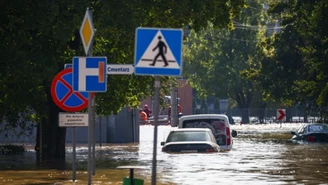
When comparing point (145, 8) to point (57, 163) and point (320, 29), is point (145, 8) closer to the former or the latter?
point (57, 163)

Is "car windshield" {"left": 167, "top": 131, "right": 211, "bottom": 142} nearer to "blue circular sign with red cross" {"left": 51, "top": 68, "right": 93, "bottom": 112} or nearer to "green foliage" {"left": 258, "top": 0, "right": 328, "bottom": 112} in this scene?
"blue circular sign with red cross" {"left": 51, "top": 68, "right": 93, "bottom": 112}

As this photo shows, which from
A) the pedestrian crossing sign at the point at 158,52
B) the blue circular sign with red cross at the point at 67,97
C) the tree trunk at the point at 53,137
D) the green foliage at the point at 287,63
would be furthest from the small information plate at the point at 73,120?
the green foliage at the point at 287,63

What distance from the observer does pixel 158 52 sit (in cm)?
1389

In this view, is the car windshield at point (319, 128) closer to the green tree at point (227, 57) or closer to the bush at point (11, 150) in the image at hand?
the bush at point (11, 150)

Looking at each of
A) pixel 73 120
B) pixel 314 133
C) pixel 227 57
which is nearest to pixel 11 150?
pixel 314 133

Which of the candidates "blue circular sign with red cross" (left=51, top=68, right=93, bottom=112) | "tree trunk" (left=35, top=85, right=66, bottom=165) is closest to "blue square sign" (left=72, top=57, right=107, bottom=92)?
"blue circular sign with red cross" (left=51, top=68, right=93, bottom=112)

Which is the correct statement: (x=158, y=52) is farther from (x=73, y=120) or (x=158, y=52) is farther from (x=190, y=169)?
(x=190, y=169)

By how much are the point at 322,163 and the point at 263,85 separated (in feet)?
Result: 127

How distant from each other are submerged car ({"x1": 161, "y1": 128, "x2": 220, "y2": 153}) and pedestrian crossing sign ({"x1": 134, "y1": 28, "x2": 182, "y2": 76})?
51.0ft

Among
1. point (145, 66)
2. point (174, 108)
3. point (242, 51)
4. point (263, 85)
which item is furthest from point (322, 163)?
point (242, 51)

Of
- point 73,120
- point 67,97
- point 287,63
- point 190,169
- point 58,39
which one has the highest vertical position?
point 287,63

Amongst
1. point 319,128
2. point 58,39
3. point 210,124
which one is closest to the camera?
point 58,39

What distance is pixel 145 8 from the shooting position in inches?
1177

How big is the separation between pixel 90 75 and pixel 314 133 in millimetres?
29257
